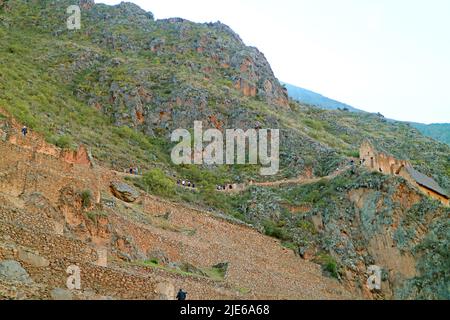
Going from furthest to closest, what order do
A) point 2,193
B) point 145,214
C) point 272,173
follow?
point 272,173 < point 145,214 < point 2,193

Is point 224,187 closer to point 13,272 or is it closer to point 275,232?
point 275,232

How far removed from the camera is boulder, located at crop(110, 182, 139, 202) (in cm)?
3544

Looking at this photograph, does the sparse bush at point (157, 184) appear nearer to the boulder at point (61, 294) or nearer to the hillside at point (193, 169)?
the hillside at point (193, 169)

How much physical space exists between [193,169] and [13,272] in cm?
4481

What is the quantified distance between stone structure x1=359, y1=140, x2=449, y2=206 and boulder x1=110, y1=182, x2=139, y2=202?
21.7 m

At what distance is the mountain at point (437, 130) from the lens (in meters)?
134

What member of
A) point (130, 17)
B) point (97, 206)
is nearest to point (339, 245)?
point (97, 206)

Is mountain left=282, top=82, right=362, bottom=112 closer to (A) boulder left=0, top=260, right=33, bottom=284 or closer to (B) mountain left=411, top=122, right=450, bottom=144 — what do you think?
(B) mountain left=411, top=122, right=450, bottom=144

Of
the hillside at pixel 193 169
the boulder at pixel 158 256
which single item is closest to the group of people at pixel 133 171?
the hillside at pixel 193 169

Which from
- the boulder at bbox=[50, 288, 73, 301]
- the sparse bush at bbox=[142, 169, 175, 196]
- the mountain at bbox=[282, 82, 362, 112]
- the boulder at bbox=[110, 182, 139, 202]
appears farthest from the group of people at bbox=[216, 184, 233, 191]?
the mountain at bbox=[282, 82, 362, 112]

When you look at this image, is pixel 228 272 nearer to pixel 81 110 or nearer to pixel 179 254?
pixel 179 254

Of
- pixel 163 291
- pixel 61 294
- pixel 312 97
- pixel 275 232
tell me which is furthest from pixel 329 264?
pixel 312 97

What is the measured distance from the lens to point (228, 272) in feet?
100

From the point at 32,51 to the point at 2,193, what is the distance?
60597mm
